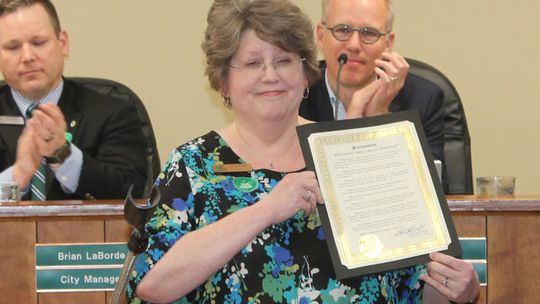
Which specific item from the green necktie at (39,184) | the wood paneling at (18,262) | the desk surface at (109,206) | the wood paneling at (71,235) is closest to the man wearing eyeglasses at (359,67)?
the desk surface at (109,206)

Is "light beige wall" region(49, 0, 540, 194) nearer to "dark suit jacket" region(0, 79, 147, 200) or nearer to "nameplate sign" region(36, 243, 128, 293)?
"dark suit jacket" region(0, 79, 147, 200)

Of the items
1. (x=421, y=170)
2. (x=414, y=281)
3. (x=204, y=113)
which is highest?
(x=421, y=170)

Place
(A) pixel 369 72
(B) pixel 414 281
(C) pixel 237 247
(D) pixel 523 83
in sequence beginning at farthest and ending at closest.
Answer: (D) pixel 523 83 < (A) pixel 369 72 < (B) pixel 414 281 < (C) pixel 237 247

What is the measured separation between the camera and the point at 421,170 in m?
1.99

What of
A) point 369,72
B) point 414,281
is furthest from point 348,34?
point 414,281

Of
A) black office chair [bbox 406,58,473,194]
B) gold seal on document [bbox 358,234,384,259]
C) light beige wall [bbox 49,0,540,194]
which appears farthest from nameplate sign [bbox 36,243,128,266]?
light beige wall [bbox 49,0,540,194]

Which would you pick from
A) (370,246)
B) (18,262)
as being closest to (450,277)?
(370,246)

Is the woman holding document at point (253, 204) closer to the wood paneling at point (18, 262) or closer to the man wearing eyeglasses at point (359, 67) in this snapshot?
the wood paneling at point (18, 262)

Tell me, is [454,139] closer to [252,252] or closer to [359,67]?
[359,67]

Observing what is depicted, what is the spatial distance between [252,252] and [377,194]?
298 mm

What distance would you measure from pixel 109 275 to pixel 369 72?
1.30 metres

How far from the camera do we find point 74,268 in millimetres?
2586

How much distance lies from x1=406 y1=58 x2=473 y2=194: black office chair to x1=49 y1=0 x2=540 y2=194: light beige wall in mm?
1079

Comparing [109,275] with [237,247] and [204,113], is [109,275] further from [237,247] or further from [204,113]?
[204,113]
